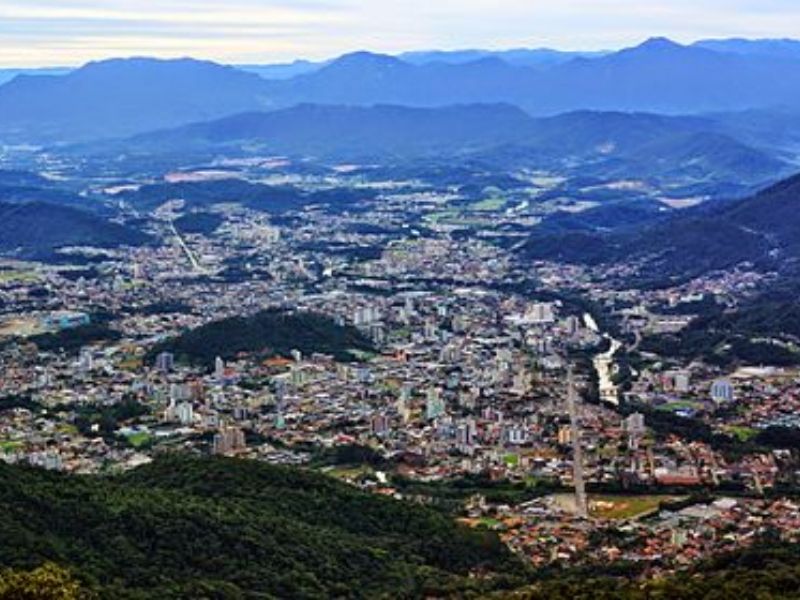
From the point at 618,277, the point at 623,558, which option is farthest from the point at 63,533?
the point at 618,277

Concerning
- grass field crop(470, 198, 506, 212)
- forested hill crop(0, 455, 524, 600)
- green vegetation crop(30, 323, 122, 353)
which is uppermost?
forested hill crop(0, 455, 524, 600)

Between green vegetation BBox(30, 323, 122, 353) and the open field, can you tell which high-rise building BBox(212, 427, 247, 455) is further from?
green vegetation BBox(30, 323, 122, 353)

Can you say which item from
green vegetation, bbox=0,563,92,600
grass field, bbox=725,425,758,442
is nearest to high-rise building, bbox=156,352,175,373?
grass field, bbox=725,425,758,442

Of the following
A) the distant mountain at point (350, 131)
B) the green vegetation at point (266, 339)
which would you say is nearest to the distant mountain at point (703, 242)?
the green vegetation at point (266, 339)

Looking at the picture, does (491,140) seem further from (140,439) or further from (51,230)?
(140,439)

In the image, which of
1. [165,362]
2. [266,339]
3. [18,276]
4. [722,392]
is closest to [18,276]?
[18,276]

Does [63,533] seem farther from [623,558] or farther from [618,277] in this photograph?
[618,277]

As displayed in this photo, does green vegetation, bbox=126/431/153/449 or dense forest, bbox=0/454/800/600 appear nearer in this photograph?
dense forest, bbox=0/454/800/600

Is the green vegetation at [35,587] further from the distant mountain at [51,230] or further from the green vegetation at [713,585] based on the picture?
the distant mountain at [51,230]
